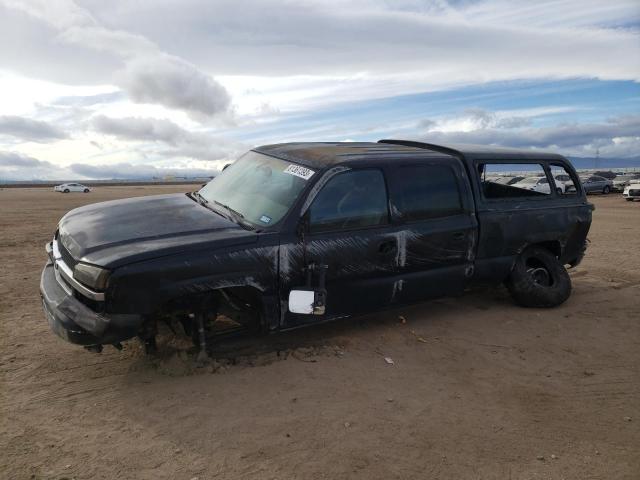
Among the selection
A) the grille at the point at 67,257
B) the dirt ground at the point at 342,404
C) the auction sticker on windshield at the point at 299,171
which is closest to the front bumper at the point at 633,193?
the dirt ground at the point at 342,404

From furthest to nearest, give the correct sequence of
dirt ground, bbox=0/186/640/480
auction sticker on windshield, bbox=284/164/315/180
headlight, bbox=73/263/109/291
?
auction sticker on windshield, bbox=284/164/315/180 < headlight, bbox=73/263/109/291 < dirt ground, bbox=0/186/640/480

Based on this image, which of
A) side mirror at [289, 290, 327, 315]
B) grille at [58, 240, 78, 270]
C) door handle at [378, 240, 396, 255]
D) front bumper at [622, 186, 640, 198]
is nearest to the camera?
grille at [58, 240, 78, 270]

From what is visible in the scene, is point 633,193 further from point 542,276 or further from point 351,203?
point 351,203

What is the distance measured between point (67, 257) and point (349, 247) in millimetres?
2203

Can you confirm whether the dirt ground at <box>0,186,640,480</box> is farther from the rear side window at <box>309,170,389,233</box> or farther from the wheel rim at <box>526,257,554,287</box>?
the rear side window at <box>309,170,389,233</box>

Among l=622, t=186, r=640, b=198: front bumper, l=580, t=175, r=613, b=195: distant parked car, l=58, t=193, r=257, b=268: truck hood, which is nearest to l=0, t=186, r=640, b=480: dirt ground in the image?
l=58, t=193, r=257, b=268: truck hood

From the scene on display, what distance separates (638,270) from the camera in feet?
25.4

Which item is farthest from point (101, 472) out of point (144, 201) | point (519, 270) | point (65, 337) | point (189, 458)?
point (519, 270)

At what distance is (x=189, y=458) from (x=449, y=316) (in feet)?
11.0

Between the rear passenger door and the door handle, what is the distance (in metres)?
0.08

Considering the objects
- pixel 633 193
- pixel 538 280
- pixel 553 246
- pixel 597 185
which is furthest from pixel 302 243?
pixel 597 185

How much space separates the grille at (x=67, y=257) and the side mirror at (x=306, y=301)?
1600 millimetres

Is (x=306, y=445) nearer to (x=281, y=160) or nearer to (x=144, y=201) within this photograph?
(x=281, y=160)

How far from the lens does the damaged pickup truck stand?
3.43 meters
